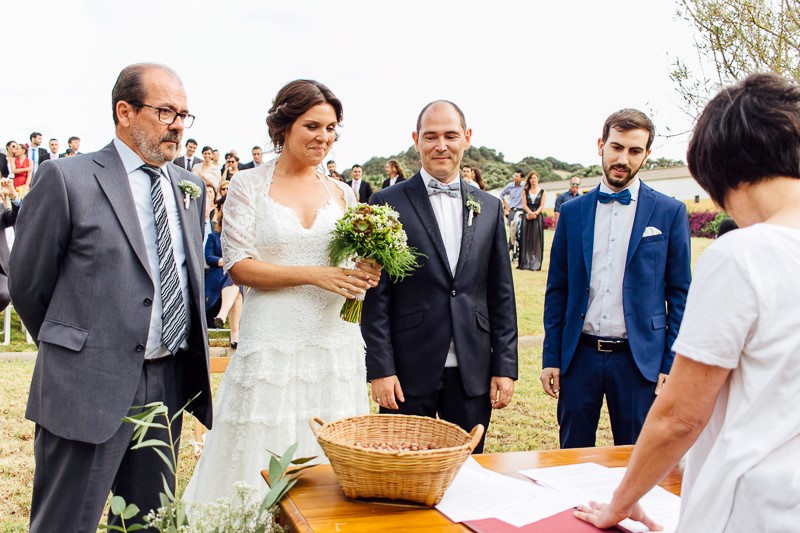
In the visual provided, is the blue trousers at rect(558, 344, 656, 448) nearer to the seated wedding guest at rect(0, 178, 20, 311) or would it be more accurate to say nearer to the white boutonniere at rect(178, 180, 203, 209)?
the white boutonniere at rect(178, 180, 203, 209)

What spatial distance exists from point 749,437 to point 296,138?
2836 mm

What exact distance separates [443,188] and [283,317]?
115 centimetres

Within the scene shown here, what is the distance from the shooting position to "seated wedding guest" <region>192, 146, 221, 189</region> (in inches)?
580

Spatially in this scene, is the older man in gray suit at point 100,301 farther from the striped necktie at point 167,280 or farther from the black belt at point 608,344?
the black belt at point 608,344

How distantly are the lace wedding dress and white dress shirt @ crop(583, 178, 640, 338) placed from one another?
1.44m

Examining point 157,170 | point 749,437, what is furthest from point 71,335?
point 749,437

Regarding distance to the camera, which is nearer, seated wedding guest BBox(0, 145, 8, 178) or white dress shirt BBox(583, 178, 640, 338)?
white dress shirt BBox(583, 178, 640, 338)

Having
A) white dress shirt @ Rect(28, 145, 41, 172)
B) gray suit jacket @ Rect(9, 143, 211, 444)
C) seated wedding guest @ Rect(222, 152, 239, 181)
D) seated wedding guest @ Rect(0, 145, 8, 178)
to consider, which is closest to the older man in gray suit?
gray suit jacket @ Rect(9, 143, 211, 444)

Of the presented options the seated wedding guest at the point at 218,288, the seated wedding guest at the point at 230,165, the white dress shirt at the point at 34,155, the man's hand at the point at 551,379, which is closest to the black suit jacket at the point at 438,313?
the man's hand at the point at 551,379

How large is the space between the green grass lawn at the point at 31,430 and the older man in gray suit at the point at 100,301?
1750 mm

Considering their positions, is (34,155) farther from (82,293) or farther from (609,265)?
(609,265)

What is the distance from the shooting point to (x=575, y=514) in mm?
2076

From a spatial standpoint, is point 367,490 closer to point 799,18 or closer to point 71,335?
point 71,335

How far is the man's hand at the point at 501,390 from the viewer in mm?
3834
